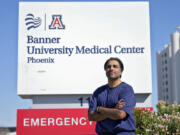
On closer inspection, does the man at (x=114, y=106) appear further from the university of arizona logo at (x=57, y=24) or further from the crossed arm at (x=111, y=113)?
the university of arizona logo at (x=57, y=24)

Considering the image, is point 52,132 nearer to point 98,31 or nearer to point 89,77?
point 89,77

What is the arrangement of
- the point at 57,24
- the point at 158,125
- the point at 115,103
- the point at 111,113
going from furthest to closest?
the point at 57,24 < the point at 158,125 < the point at 115,103 < the point at 111,113

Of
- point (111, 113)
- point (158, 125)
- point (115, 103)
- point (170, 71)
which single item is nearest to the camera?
point (111, 113)

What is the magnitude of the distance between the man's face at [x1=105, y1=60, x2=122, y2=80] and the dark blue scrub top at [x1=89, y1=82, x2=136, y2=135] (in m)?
0.12

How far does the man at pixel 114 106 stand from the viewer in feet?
9.86

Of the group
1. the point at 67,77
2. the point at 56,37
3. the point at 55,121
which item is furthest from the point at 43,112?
the point at 56,37

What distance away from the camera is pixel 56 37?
35.0 ft

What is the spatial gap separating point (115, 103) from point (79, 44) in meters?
7.61

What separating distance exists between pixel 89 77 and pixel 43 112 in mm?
2053

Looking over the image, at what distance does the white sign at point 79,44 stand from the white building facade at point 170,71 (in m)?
47.5

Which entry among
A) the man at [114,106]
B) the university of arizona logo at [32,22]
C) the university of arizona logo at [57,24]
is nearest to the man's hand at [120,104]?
the man at [114,106]

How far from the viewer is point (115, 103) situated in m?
3.16

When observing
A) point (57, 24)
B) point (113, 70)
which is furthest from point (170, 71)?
point (113, 70)

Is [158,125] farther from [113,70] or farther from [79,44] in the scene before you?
[79,44]
